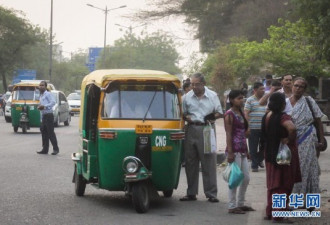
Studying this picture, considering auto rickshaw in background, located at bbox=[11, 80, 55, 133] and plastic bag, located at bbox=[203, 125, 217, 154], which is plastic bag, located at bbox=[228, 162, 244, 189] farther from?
auto rickshaw in background, located at bbox=[11, 80, 55, 133]

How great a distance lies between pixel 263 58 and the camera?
37.5 meters

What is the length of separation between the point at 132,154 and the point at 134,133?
0.28m

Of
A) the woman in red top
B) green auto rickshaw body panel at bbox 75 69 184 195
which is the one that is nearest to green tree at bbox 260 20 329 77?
green auto rickshaw body panel at bbox 75 69 184 195

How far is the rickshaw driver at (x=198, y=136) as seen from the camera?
1351 centimetres

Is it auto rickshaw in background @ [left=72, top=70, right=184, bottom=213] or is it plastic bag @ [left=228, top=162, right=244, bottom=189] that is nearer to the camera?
plastic bag @ [left=228, top=162, right=244, bottom=189]

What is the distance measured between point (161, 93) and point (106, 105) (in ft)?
2.65

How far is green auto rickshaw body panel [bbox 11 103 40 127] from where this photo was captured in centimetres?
3466

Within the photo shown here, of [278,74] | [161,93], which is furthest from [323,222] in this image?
[278,74]

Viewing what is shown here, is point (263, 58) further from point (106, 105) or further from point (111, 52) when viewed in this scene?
point (111, 52)

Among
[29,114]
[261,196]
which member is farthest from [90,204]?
[29,114]

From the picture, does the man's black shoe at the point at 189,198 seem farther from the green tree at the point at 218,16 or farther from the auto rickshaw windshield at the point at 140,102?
the green tree at the point at 218,16

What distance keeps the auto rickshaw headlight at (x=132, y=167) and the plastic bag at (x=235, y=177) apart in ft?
4.03

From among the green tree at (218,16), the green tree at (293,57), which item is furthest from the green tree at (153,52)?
the green tree at (293,57)

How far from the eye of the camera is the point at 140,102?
42.0 ft
